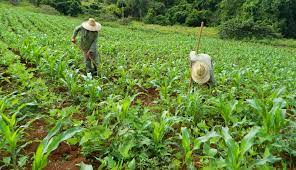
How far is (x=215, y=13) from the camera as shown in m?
49.5

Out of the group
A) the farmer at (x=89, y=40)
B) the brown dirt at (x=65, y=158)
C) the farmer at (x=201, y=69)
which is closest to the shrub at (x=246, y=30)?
the farmer at (x=89, y=40)

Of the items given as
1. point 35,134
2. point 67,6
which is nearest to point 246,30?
point 67,6

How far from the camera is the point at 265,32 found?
119 feet

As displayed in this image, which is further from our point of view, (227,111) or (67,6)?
(67,6)

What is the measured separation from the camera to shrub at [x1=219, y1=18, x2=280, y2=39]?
36000 mm

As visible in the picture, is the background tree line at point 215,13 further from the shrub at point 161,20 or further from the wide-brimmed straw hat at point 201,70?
the wide-brimmed straw hat at point 201,70

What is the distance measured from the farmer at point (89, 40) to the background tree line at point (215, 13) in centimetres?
2978

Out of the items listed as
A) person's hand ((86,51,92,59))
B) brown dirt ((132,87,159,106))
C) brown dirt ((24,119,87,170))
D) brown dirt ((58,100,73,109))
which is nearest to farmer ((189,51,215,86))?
brown dirt ((132,87,159,106))

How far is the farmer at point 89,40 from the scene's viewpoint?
8188mm

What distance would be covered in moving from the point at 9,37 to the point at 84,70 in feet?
17.0

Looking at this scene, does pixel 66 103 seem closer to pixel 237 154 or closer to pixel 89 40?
pixel 89 40

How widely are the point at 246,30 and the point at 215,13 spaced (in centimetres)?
1357

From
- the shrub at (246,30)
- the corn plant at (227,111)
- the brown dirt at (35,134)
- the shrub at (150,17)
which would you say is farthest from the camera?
the shrub at (150,17)

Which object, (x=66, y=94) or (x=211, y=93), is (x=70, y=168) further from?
(x=211, y=93)
